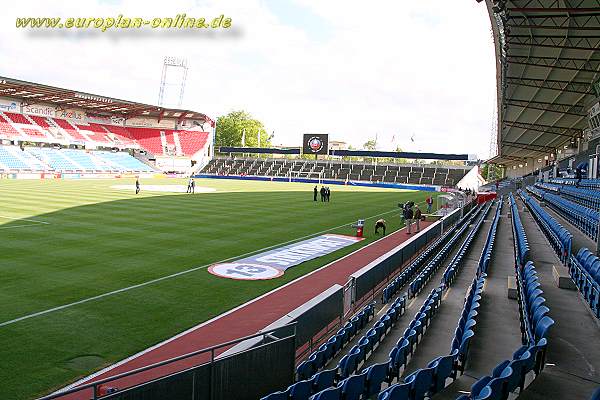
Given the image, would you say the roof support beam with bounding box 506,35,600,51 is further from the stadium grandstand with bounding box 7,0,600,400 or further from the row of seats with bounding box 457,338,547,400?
the row of seats with bounding box 457,338,547,400

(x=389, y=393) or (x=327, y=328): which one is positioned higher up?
(x=389, y=393)

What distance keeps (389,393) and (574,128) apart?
52.6 meters

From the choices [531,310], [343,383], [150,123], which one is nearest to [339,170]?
[150,123]

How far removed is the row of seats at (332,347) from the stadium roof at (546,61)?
15351 mm

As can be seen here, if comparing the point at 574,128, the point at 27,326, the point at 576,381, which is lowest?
the point at 27,326

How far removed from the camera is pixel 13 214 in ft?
80.4

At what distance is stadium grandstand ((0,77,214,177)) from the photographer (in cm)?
6469

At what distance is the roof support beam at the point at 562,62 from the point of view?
94.8 feet

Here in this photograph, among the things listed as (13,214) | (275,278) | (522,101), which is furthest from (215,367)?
(522,101)

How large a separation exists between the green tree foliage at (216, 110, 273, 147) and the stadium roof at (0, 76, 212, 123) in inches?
1523

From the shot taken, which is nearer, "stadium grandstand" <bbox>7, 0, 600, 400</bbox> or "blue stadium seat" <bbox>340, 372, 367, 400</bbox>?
"blue stadium seat" <bbox>340, 372, 367, 400</bbox>

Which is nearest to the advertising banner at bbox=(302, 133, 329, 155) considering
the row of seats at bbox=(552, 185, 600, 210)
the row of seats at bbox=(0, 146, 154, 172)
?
the row of seats at bbox=(0, 146, 154, 172)

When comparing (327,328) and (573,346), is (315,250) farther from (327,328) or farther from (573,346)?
(573,346)

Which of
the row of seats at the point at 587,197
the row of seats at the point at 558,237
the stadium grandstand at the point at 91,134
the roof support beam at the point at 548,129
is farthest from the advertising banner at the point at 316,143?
the row of seats at the point at 558,237
